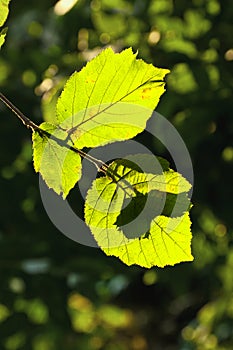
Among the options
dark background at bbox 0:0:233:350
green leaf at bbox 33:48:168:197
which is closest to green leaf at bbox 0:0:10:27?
green leaf at bbox 33:48:168:197

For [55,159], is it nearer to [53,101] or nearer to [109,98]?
[109,98]

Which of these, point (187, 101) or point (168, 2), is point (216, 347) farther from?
point (168, 2)

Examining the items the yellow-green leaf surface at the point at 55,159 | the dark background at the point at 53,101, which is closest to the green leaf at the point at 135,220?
the yellow-green leaf surface at the point at 55,159

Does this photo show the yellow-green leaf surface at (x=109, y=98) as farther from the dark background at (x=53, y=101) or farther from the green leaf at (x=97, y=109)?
the dark background at (x=53, y=101)

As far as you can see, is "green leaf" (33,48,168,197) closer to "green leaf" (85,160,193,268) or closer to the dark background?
"green leaf" (85,160,193,268)

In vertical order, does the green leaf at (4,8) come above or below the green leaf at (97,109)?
above

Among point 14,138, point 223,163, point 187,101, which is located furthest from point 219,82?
point 14,138
